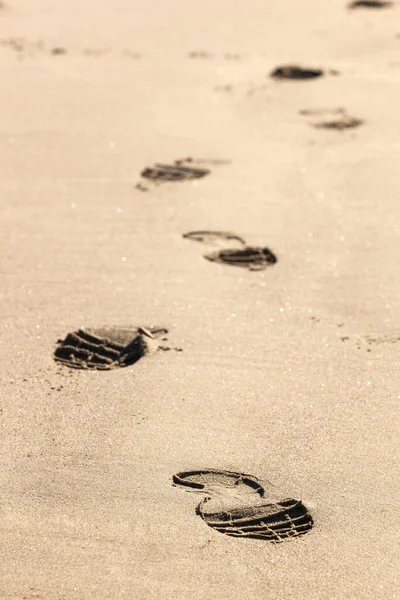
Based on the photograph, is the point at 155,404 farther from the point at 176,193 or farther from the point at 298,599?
the point at 176,193

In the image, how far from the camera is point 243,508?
7.64ft

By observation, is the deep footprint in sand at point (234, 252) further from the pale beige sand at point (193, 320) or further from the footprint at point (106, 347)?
the footprint at point (106, 347)

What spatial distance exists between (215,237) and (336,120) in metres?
1.44

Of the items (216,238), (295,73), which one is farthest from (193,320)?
(295,73)

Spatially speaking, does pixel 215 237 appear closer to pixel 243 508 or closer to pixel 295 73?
pixel 243 508

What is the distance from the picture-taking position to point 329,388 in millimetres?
2809

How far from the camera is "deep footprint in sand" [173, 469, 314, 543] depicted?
7.45 ft

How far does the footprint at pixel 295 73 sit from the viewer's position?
18.1ft

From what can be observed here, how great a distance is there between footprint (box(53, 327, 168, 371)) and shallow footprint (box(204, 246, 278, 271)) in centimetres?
53

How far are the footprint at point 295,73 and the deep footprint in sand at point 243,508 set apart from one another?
11.4 ft

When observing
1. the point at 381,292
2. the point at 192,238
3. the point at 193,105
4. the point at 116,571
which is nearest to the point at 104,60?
the point at 193,105

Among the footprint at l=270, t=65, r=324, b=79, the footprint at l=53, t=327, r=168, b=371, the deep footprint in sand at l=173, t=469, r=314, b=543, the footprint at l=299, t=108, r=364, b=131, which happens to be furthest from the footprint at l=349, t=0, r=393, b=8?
the deep footprint in sand at l=173, t=469, r=314, b=543

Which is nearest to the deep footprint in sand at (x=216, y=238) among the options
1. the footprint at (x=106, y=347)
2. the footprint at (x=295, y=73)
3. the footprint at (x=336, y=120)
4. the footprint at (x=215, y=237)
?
the footprint at (x=215, y=237)

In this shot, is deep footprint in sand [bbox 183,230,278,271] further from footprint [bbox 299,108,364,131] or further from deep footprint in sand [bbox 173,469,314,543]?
footprint [bbox 299,108,364,131]
